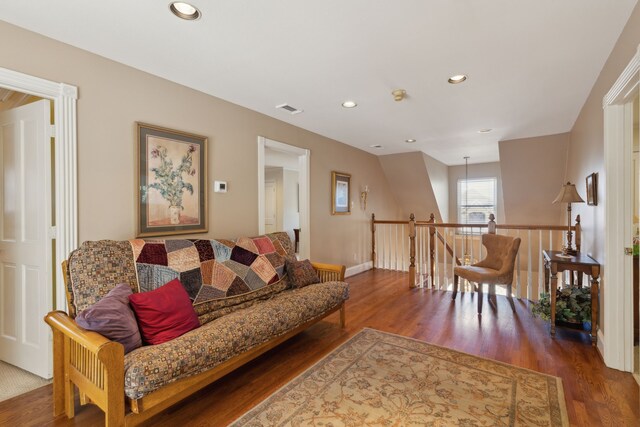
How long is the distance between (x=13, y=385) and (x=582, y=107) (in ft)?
19.5

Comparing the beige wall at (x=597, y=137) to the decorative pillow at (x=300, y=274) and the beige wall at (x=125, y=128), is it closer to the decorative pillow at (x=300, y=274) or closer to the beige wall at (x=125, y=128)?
the decorative pillow at (x=300, y=274)

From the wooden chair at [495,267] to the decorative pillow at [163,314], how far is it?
320 centimetres

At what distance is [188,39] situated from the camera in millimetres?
2205

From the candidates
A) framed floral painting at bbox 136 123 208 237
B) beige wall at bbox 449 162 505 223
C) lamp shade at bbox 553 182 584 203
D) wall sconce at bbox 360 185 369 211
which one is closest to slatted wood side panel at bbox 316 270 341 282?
framed floral painting at bbox 136 123 208 237

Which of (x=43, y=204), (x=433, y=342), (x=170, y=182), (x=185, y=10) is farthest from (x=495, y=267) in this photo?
(x=43, y=204)

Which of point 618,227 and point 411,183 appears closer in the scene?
point 618,227

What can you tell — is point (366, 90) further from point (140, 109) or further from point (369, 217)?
point (369, 217)

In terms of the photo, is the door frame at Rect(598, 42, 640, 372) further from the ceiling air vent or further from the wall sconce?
the wall sconce

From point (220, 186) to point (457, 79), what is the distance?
257 cm

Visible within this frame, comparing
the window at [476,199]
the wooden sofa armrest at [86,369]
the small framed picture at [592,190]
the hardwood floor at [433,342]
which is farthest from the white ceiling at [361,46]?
the window at [476,199]

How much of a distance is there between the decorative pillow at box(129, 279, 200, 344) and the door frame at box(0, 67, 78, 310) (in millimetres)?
823

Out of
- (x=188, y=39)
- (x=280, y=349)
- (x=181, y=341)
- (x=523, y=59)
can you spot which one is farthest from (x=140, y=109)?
(x=523, y=59)

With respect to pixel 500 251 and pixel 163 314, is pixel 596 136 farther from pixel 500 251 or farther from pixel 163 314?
pixel 163 314

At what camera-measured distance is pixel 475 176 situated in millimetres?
8125
